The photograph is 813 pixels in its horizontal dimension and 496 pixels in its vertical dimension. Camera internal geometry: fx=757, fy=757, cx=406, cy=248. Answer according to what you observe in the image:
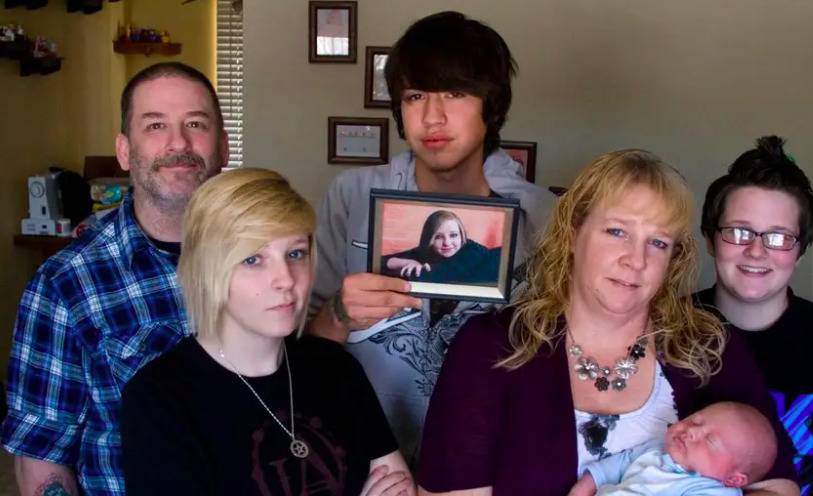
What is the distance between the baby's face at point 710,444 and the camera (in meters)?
1.35

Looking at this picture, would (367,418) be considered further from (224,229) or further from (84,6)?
(84,6)

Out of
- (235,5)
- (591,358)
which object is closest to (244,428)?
(591,358)

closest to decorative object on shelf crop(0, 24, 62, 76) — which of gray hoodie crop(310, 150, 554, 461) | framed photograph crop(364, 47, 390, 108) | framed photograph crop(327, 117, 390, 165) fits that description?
framed photograph crop(327, 117, 390, 165)

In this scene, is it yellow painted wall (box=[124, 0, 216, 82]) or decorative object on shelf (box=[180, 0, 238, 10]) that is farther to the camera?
yellow painted wall (box=[124, 0, 216, 82])

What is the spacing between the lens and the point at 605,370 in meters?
1.44

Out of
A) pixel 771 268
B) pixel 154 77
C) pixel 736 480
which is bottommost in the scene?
pixel 736 480

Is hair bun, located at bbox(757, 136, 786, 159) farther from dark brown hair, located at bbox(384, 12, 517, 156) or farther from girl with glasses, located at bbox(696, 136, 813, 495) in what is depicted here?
dark brown hair, located at bbox(384, 12, 517, 156)

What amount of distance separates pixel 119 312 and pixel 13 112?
2.76 meters

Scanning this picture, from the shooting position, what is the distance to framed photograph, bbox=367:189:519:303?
56.3 inches

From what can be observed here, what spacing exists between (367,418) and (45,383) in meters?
0.64

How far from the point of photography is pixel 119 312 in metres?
1.52

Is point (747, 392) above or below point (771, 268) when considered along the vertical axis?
below

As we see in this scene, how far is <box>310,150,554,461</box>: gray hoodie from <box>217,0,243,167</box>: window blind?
15.1ft

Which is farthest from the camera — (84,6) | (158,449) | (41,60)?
(84,6)
